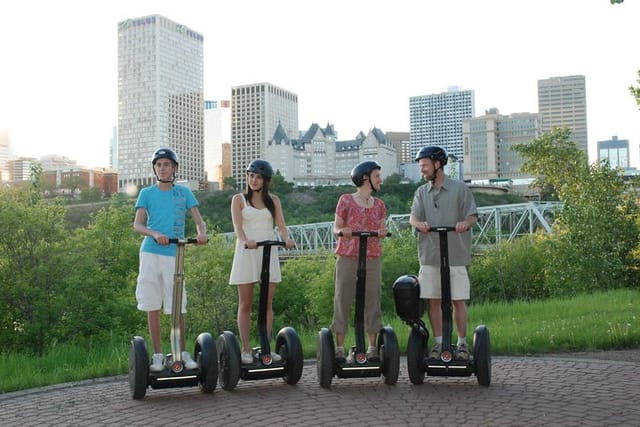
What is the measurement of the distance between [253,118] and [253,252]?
559 ft

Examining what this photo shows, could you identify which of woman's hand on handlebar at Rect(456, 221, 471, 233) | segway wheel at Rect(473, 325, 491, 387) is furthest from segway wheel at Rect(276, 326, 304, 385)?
woman's hand on handlebar at Rect(456, 221, 471, 233)

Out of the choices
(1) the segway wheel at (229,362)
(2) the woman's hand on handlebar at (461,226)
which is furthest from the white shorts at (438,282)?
(1) the segway wheel at (229,362)

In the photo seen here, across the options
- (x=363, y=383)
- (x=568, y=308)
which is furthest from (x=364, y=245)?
(x=568, y=308)

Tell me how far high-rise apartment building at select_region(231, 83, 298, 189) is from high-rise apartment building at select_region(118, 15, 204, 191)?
9.31m

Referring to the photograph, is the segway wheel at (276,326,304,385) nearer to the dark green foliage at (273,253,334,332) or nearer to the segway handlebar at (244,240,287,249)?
the segway handlebar at (244,240,287,249)

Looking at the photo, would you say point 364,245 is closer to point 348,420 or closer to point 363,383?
point 363,383

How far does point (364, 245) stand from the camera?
18.1 ft

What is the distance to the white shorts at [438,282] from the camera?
5633mm

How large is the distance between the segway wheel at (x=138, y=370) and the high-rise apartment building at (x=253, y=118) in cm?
16449

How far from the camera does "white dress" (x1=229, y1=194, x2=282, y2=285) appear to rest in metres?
5.66

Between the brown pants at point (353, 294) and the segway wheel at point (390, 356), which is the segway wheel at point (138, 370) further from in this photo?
the segway wheel at point (390, 356)

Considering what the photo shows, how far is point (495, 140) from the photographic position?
155875 mm

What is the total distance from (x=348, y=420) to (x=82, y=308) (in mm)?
8596

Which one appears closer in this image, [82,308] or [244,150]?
[82,308]
